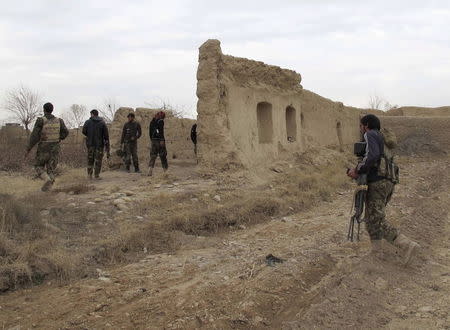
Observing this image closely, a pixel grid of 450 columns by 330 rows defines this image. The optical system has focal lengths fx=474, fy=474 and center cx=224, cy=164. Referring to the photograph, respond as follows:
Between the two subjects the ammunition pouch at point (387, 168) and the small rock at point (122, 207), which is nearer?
the ammunition pouch at point (387, 168)

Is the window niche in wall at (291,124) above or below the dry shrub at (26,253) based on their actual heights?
above

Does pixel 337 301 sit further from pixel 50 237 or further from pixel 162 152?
pixel 162 152

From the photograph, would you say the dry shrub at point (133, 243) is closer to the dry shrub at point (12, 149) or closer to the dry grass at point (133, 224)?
the dry grass at point (133, 224)

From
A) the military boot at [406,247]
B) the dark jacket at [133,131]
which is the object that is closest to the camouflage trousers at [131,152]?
the dark jacket at [133,131]

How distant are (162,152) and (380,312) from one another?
273 inches

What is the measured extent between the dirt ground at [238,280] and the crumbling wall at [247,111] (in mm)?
1957

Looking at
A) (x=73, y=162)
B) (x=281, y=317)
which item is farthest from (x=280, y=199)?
(x=73, y=162)

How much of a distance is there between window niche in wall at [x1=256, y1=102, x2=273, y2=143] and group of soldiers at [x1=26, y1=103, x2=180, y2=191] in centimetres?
239

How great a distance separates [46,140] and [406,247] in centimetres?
580

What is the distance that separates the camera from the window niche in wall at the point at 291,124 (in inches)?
490

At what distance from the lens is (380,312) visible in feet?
13.3

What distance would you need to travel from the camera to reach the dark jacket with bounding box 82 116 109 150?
9.62m

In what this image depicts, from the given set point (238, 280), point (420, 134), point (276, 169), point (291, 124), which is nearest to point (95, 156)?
point (276, 169)

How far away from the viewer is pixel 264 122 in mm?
11305
